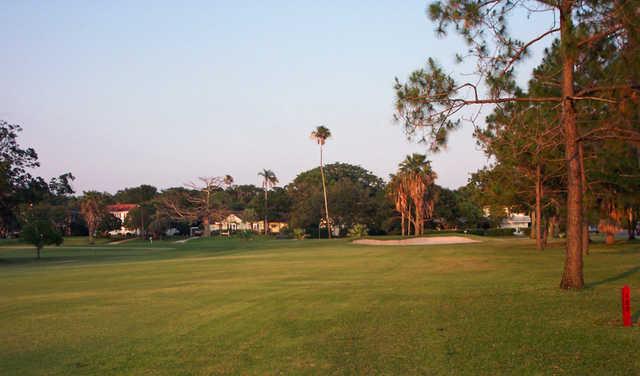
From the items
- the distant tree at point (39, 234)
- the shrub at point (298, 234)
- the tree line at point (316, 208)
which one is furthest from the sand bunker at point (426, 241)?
the distant tree at point (39, 234)

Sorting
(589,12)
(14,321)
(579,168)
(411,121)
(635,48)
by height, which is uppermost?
(589,12)

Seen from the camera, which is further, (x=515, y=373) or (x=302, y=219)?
(x=302, y=219)

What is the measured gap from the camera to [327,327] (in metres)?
11.7

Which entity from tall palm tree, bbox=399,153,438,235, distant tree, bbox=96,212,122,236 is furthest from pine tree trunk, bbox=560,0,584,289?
distant tree, bbox=96,212,122,236

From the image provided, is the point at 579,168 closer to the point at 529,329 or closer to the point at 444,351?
the point at 529,329

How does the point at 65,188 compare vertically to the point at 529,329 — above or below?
above

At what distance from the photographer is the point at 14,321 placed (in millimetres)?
13789

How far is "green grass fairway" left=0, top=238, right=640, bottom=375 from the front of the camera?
8.83 m

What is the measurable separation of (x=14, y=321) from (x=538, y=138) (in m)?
13.8

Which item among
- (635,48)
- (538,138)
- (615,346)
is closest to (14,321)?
(615,346)

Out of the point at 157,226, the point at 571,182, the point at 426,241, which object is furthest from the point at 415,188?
the point at 571,182

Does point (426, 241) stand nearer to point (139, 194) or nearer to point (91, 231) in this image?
point (91, 231)

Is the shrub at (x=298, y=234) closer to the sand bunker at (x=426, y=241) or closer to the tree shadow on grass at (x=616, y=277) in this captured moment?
the sand bunker at (x=426, y=241)

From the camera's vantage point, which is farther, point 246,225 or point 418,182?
point 246,225
